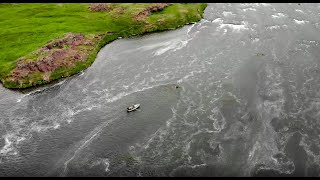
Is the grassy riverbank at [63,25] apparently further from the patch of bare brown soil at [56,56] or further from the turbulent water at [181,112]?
the turbulent water at [181,112]

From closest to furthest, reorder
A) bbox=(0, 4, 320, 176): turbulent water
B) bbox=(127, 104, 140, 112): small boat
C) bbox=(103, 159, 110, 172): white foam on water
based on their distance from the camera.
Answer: bbox=(103, 159, 110, 172): white foam on water, bbox=(0, 4, 320, 176): turbulent water, bbox=(127, 104, 140, 112): small boat

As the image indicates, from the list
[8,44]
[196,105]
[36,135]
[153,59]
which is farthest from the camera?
[8,44]

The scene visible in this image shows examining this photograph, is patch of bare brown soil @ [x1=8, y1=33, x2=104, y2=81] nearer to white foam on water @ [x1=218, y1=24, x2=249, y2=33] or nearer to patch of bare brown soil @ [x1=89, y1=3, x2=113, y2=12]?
patch of bare brown soil @ [x1=89, y1=3, x2=113, y2=12]

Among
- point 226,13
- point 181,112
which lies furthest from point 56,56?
point 226,13

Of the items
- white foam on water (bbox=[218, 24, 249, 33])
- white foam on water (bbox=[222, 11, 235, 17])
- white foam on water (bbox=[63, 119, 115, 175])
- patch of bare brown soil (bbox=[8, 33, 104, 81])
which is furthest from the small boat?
white foam on water (bbox=[222, 11, 235, 17])

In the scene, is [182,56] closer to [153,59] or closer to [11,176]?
[153,59]

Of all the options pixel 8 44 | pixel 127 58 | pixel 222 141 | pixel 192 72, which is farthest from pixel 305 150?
pixel 8 44

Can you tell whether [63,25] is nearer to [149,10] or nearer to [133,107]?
[149,10]
